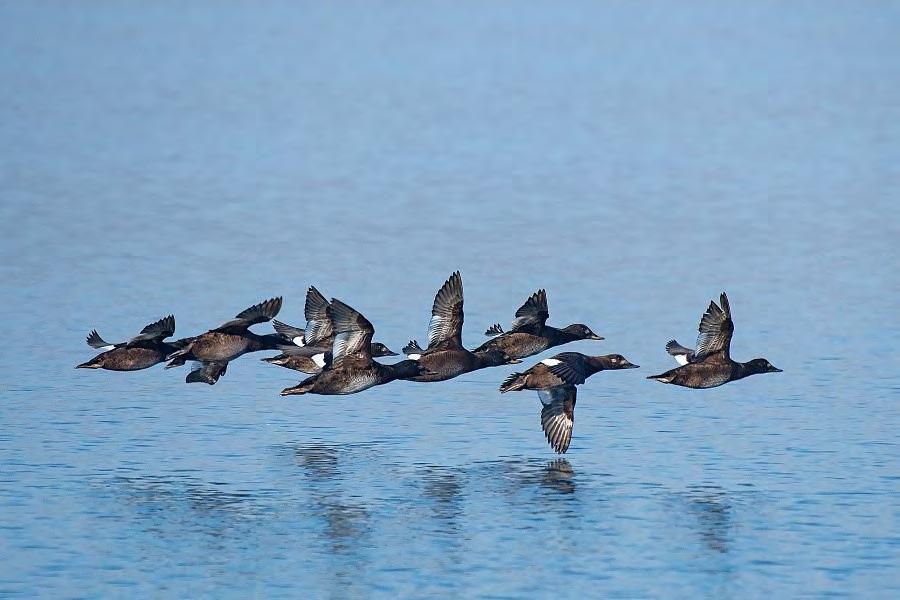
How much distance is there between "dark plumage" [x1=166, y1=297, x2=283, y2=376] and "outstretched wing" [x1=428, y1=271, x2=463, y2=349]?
8.22 feet

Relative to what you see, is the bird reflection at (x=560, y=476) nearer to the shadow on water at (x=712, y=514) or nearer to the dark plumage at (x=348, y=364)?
the shadow on water at (x=712, y=514)

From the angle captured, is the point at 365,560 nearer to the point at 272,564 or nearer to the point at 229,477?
the point at 272,564

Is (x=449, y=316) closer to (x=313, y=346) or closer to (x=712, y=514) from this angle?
(x=313, y=346)

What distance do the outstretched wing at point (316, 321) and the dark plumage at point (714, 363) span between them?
532 centimetres

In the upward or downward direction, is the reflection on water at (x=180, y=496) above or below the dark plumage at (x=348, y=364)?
below

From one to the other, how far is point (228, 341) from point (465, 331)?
653cm

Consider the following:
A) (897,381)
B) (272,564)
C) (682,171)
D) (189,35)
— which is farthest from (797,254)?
(189,35)

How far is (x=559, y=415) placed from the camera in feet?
87.7

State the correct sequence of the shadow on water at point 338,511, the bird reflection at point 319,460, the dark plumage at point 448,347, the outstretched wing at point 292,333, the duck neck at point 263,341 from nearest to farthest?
the shadow on water at point 338,511 < the bird reflection at point 319,460 < the dark plumage at point 448,347 < the duck neck at point 263,341 < the outstretched wing at point 292,333

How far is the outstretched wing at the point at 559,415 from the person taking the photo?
1040 inches

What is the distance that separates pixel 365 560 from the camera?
21.6 metres

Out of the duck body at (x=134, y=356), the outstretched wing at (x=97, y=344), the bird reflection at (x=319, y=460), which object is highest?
the outstretched wing at (x=97, y=344)

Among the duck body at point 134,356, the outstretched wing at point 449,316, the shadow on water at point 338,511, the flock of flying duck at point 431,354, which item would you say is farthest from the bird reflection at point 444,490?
the duck body at point 134,356

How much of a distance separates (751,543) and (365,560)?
4.64 m
